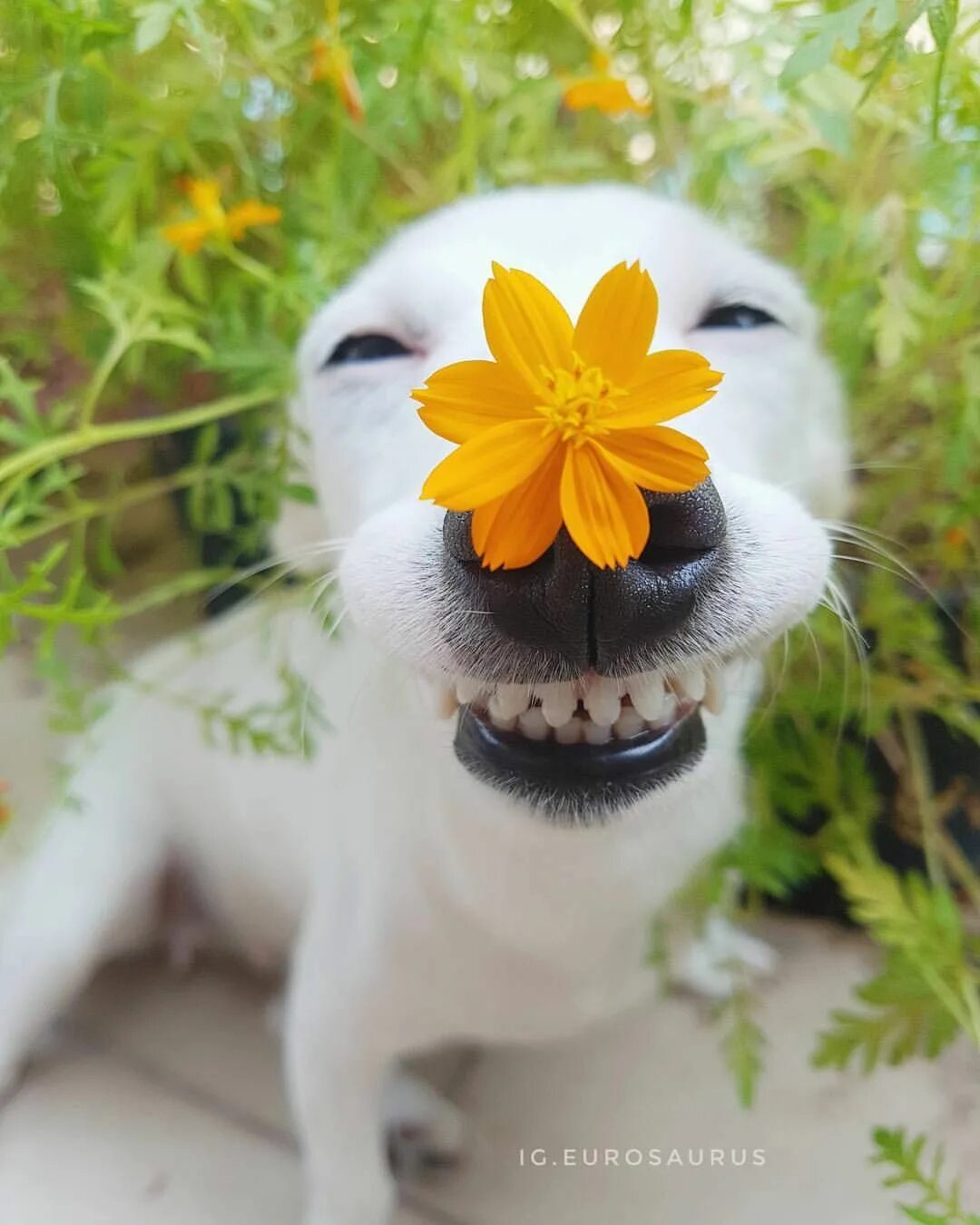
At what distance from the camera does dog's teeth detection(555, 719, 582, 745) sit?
1.45ft

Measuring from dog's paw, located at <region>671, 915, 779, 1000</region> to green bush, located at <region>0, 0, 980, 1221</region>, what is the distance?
0.09m

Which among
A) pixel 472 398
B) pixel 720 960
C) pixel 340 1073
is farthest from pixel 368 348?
pixel 720 960

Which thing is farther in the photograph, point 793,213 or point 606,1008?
point 793,213

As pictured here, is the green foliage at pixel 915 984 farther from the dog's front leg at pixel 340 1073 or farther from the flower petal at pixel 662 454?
the flower petal at pixel 662 454

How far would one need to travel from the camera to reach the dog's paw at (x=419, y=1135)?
759mm

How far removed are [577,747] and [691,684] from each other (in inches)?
2.3

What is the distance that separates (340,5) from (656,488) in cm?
48

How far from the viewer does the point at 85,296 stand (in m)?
0.75

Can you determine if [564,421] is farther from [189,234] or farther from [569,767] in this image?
[189,234]

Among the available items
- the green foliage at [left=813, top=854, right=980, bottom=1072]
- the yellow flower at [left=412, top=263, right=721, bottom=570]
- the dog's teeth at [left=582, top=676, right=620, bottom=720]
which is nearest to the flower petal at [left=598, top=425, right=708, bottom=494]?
the yellow flower at [left=412, top=263, right=721, bottom=570]

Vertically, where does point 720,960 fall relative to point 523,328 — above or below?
below

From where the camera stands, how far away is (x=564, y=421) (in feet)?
0.99

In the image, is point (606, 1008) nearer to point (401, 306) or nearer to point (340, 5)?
point (401, 306)

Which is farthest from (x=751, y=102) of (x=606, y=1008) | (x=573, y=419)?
(x=606, y=1008)
